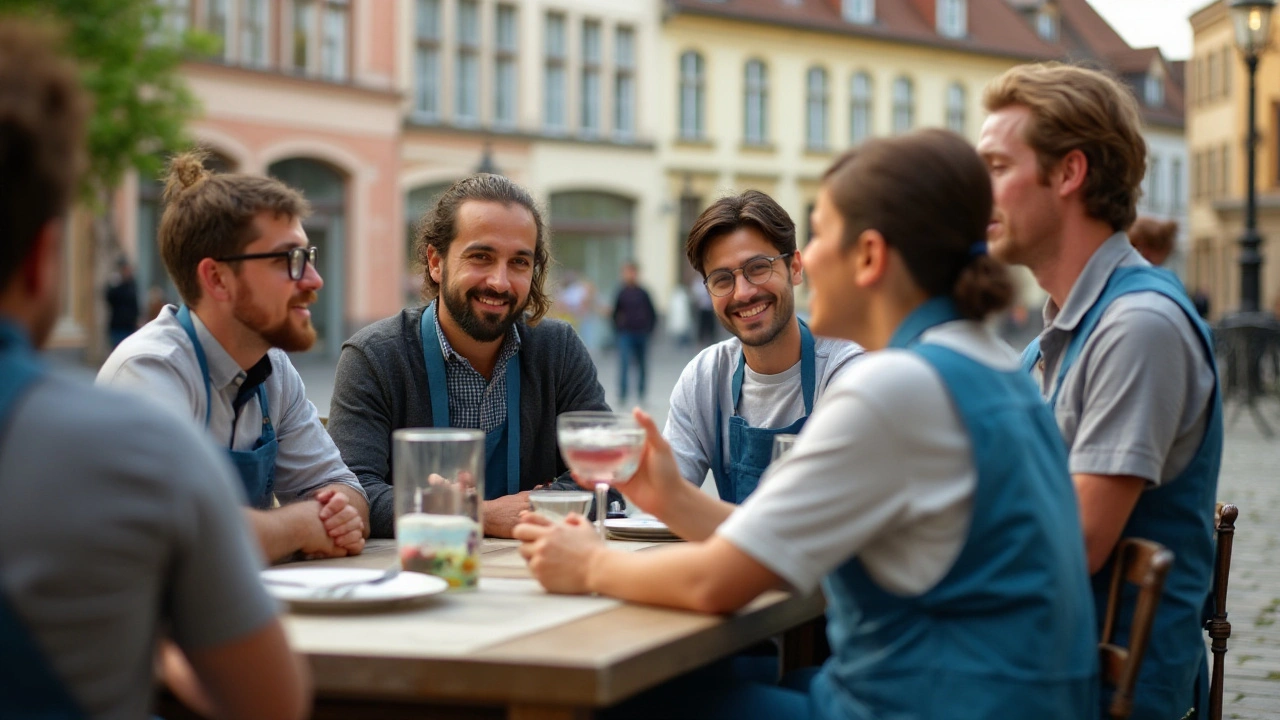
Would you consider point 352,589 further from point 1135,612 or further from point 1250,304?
point 1250,304

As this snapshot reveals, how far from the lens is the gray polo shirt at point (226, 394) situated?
3.07m

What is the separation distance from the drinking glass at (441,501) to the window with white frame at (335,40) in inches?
1089

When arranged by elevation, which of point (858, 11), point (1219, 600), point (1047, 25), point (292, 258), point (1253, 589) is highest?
point (1047, 25)

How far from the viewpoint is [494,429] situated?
13.5 ft

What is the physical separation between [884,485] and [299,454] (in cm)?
175

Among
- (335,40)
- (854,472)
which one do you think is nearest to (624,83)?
(335,40)

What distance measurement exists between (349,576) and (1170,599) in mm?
1424

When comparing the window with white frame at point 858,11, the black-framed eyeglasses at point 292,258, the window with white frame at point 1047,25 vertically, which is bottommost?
the black-framed eyeglasses at point 292,258

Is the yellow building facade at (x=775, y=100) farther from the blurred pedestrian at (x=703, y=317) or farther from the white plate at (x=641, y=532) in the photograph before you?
the white plate at (x=641, y=532)

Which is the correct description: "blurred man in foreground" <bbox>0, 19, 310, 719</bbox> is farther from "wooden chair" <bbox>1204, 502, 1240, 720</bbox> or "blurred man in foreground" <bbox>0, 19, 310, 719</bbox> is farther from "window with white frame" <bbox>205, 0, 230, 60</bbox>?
"window with white frame" <bbox>205, 0, 230, 60</bbox>

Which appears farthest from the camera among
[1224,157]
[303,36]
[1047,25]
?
[1047,25]

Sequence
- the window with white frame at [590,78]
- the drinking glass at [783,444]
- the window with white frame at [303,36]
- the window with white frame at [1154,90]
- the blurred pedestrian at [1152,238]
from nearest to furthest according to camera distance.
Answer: the drinking glass at [783,444], the blurred pedestrian at [1152,238], the window with white frame at [303,36], the window with white frame at [590,78], the window with white frame at [1154,90]

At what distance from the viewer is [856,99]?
136 ft

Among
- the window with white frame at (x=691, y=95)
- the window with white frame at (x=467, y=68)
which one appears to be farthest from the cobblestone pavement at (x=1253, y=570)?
the window with white frame at (x=691, y=95)
